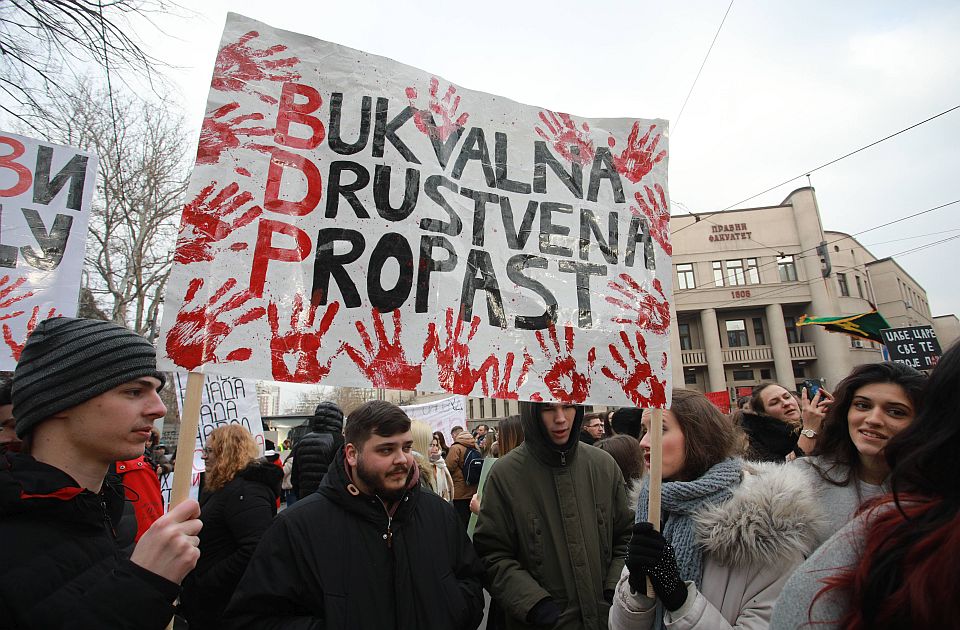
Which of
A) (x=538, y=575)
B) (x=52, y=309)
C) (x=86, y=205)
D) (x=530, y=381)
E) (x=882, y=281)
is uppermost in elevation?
(x=882, y=281)

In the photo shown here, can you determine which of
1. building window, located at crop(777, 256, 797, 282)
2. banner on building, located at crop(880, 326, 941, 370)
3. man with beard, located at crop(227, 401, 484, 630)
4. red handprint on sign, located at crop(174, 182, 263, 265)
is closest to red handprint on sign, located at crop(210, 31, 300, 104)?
red handprint on sign, located at crop(174, 182, 263, 265)

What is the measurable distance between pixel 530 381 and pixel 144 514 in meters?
2.33

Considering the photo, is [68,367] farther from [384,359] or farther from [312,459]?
[312,459]

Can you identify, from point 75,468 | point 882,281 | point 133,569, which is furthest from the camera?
point 882,281

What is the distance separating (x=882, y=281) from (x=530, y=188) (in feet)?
151

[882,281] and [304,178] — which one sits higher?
[882,281]

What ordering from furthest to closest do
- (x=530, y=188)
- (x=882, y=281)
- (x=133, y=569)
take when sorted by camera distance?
(x=882, y=281), (x=530, y=188), (x=133, y=569)

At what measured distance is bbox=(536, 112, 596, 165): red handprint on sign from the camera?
2756mm

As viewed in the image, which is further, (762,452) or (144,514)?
(762,452)

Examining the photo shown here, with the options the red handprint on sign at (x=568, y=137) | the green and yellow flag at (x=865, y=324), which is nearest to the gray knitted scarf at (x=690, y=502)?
the red handprint on sign at (x=568, y=137)

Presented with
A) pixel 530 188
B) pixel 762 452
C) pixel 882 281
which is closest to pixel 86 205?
pixel 530 188

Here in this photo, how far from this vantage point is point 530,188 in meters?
2.65

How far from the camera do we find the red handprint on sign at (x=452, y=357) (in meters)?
2.26

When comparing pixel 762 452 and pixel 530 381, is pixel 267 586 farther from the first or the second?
pixel 762 452
